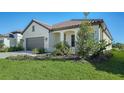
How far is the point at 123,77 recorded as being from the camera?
27.6 feet

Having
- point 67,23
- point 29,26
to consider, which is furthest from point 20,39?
point 67,23

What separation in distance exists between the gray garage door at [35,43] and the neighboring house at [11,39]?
1.50 metres

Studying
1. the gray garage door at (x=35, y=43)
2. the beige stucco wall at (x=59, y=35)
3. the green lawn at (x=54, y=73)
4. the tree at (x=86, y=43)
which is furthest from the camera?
the gray garage door at (x=35, y=43)

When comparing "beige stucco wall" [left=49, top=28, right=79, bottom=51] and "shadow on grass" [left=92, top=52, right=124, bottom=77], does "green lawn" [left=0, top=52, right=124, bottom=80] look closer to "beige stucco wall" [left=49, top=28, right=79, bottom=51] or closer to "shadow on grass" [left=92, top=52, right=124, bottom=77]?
"shadow on grass" [left=92, top=52, right=124, bottom=77]

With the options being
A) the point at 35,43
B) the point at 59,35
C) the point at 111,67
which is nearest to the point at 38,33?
the point at 35,43

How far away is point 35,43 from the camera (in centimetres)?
1914

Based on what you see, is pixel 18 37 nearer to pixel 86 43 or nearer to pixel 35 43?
pixel 35 43

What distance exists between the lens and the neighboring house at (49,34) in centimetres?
1742

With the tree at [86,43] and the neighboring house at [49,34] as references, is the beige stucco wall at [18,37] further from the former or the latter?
the tree at [86,43]

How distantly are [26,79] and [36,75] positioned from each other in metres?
0.57

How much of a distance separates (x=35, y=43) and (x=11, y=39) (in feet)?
12.0

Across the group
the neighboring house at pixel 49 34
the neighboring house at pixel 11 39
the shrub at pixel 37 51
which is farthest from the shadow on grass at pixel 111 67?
the neighboring house at pixel 11 39
